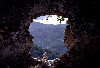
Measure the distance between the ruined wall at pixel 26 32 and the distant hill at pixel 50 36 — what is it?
49.9ft

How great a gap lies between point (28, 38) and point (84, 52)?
2.17 metres

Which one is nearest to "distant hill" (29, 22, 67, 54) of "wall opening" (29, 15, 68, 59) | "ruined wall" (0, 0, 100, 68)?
"wall opening" (29, 15, 68, 59)

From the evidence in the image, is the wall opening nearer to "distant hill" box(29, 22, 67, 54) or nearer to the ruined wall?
"distant hill" box(29, 22, 67, 54)

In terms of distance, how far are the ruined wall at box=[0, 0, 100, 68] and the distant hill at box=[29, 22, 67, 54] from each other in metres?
15.2

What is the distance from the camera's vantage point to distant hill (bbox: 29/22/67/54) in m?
20.6

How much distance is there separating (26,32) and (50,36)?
743 inches

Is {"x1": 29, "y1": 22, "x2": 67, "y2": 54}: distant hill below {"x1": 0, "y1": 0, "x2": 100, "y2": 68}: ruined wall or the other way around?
below

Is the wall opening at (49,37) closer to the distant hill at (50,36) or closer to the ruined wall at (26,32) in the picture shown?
the distant hill at (50,36)

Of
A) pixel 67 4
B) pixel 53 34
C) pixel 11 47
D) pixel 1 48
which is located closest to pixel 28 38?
pixel 11 47

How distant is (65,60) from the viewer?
4.15 metres

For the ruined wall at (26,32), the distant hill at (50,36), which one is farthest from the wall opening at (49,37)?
the ruined wall at (26,32)

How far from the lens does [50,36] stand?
2325 cm

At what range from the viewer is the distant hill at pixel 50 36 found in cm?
2059

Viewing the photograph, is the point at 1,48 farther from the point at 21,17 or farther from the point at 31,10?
the point at 31,10
